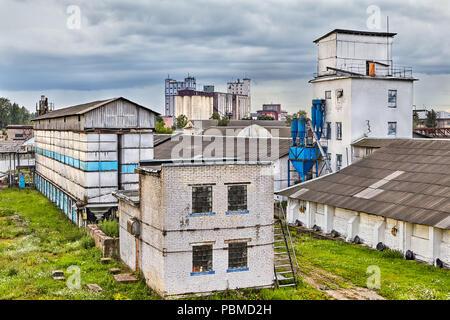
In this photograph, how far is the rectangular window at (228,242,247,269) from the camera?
18.8 metres

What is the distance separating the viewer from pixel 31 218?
37.0 m

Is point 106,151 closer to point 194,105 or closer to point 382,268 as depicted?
point 382,268

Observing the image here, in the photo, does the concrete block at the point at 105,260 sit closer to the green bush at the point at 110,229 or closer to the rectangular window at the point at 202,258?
the green bush at the point at 110,229

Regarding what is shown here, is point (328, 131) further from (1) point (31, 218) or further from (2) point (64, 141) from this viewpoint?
(1) point (31, 218)

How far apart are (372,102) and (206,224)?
23355mm

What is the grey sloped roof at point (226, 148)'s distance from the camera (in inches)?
1703

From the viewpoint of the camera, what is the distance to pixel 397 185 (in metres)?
28.2

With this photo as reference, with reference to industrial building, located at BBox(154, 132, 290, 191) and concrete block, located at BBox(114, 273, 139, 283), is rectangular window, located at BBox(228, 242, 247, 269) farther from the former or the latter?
industrial building, located at BBox(154, 132, 290, 191)

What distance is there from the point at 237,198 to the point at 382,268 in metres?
7.92

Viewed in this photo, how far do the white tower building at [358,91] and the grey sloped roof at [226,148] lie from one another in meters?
5.12

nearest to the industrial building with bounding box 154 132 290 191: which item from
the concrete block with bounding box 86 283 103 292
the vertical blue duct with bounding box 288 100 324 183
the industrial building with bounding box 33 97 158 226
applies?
the vertical blue duct with bounding box 288 100 324 183

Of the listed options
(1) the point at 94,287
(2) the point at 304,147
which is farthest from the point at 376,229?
(1) the point at 94,287

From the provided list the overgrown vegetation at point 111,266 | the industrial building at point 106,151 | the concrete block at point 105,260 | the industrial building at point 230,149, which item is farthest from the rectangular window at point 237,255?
the industrial building at point 230,149
